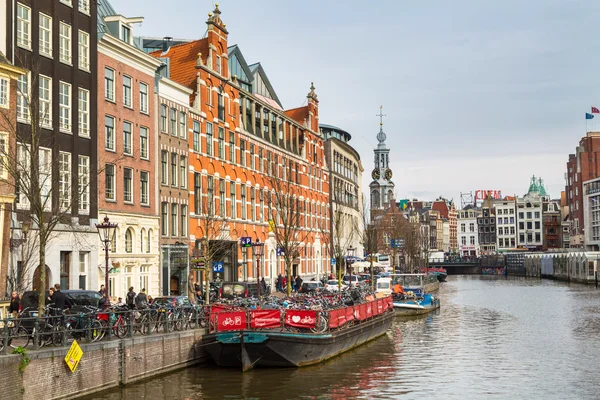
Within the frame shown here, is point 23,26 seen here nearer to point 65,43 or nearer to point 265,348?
point 65,43

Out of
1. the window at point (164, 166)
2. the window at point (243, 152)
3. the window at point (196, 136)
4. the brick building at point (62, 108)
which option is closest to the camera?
the brick building at point (62, 108)

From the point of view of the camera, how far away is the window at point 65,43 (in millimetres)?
41438

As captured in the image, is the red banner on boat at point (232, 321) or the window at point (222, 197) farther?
the window at point (222, 197)

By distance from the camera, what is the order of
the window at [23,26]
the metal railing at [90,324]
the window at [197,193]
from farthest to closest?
the window at [197,193]
the window at [23,26]
the metal railing at [90,324]

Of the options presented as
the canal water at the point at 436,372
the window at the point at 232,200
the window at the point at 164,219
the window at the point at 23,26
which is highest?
the window at the point at 23,26

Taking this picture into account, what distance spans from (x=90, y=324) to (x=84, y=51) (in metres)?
21.2

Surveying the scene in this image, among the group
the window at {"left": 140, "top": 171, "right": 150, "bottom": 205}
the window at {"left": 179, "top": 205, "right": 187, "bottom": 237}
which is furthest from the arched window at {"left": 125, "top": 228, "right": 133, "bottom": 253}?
the window at {"left": 179, "top": 205, "right": 187, "bottom": 237}

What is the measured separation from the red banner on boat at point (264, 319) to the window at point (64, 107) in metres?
15.8

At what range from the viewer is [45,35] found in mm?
40281

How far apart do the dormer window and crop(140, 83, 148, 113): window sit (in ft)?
9.42

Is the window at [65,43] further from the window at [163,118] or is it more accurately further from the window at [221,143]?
the window at [221,143]

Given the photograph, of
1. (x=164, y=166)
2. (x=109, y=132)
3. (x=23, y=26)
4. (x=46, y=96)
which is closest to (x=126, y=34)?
(x=109, y=132)

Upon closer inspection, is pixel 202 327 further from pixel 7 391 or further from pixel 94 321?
pixel 7 391

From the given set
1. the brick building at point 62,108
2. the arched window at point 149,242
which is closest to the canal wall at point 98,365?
the brick building at point 62,108
